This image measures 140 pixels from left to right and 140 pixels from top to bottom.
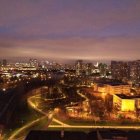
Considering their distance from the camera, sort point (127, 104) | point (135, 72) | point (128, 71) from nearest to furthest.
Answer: point (127, 104), point (135, 72), point (128, 71)

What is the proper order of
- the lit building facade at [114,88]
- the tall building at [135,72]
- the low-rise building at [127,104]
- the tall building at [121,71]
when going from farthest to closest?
1. the tall building at [121,71]
2. the tall building at [135,72]
3. the lit building facade at [114,88]
4. the low-rise building at [127,104]

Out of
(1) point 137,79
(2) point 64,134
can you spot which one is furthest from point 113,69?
(2) point 64,134

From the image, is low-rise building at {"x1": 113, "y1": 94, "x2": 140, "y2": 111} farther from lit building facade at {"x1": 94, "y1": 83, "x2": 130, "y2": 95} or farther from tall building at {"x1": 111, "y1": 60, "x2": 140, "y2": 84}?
tall building at {"x1": 111, "y1": 60, "x2": 140, "y2": 84}

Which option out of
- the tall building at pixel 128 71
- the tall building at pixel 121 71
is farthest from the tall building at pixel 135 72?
the tall building at pixel 121 71

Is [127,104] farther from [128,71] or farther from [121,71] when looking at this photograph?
[121,71]

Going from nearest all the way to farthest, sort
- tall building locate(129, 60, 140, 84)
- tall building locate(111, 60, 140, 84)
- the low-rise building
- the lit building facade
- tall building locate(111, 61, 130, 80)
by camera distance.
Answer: the low-rise building → the lit building facade → tall building locate(129, 60, 140, 84) → tall building locate(111, 60, 140, 84) → tall building locate(111, 61, 130, 80)

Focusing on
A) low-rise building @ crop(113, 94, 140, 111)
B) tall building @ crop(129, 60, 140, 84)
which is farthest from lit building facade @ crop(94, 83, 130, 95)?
tall building @ crop(129, 60, 140, 84)

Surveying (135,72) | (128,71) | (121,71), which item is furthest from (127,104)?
(121,71)

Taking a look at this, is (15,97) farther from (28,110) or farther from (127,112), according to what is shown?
(127,112)

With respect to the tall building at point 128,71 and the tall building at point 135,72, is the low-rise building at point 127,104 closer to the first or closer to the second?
the tall building at point 128,71

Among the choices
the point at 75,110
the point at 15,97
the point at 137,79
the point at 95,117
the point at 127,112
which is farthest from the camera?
the point at 137,79

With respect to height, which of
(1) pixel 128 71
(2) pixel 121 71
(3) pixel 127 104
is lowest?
(3) pixel 127 104
